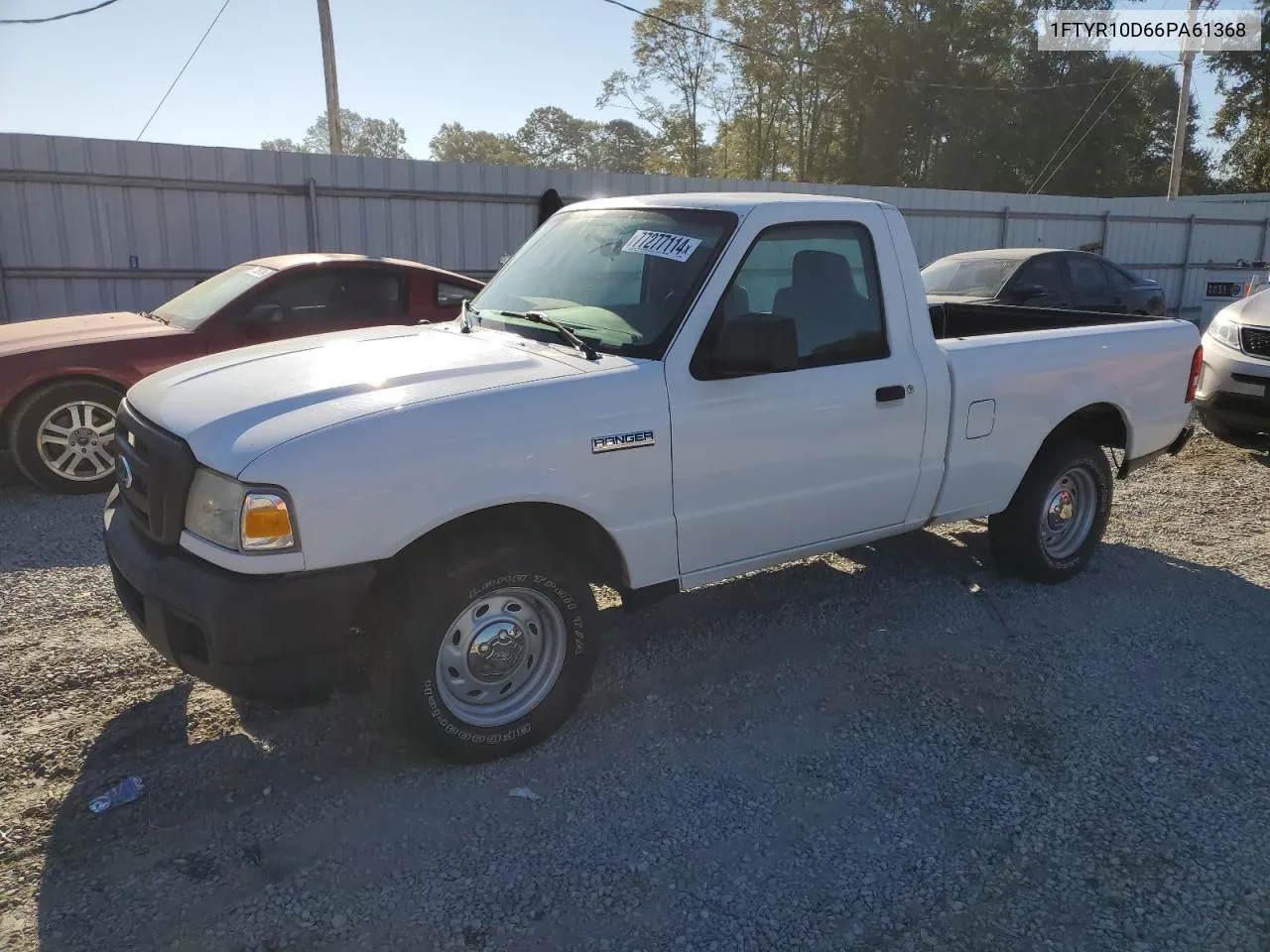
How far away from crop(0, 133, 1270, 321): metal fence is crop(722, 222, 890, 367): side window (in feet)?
30.0

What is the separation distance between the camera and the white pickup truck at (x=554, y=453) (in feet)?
9.86

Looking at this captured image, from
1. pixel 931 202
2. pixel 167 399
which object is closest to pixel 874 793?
pixel 167 399

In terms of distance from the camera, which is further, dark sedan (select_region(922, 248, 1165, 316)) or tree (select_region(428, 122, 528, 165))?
tree (select_region(428, 122, 528, 165))

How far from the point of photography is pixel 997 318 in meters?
6.20

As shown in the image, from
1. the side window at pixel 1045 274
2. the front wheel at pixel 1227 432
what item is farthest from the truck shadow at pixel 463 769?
the side window at pixel 1045 274

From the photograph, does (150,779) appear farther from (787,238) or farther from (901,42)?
(901,42)

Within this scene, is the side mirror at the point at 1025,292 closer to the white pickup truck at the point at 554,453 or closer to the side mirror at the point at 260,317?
the white pickup truck at the point at 554,453

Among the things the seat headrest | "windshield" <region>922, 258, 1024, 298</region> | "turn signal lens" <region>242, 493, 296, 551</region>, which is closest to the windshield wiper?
the seat headrest

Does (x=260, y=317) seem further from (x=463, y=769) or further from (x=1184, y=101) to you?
(x=1184, y=101)

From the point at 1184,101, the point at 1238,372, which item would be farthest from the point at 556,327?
the point at 1184,101

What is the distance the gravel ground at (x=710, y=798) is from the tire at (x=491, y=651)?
0.52 ft

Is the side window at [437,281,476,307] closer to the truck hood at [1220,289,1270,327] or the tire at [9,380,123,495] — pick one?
the tire at [9,380,123,495]

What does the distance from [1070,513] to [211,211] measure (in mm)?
9896

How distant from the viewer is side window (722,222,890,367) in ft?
13.1
